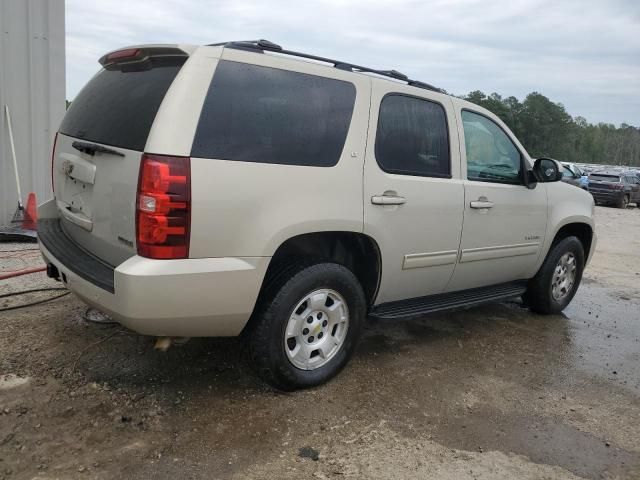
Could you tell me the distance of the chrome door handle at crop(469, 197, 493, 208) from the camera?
415cm

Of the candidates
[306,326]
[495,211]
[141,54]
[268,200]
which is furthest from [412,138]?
[141,54]

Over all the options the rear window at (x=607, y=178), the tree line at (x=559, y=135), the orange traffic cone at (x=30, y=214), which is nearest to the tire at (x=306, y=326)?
the orange traffic cone at (x=30, y=214)

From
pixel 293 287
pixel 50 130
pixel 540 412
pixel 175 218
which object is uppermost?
pixel 50 130

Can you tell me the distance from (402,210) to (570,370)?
1.85m

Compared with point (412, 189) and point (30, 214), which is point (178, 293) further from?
point (30, 214)

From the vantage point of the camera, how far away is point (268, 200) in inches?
116

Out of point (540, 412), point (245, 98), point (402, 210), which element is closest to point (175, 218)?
point (245, 98)

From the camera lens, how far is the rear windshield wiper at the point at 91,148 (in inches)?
115

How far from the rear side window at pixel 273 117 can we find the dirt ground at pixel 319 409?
4.70 feet

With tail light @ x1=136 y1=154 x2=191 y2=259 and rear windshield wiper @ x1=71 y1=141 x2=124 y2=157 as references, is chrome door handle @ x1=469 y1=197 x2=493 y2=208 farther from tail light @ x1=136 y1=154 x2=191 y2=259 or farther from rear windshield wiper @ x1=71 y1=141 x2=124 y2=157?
rear windshield wiper @ x1=71 y1=141 x2=124 y2=157

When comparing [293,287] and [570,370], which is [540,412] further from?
[293,287]

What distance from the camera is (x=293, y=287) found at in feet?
10.3

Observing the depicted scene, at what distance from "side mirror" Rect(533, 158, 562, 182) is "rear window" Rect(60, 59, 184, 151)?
126 inches

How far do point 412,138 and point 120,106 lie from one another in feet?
6.23
